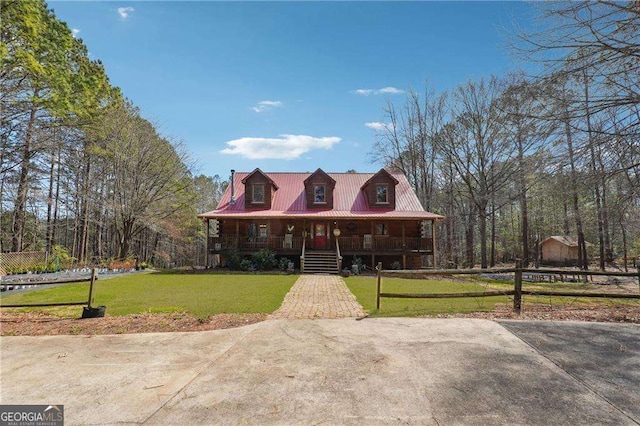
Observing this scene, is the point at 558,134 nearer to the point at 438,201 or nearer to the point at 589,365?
the point at 589,365

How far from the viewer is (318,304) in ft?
29.3

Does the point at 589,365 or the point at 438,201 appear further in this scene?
the point at 438,201

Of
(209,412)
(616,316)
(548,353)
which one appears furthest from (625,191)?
(209,412)

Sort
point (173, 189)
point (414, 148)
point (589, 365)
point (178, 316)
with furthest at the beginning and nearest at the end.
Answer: point (414, 148) < point (173, 189) < point (178, 316) < point (589, 365)

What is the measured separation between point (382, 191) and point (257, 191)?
29.6 ft

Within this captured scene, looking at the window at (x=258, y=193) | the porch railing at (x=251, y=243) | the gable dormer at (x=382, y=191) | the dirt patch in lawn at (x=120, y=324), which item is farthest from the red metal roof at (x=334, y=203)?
the dirt patch in lawn at (x=120, y=324)

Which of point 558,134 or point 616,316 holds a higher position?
point 558,134

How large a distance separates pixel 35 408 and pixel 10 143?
59.7 feet

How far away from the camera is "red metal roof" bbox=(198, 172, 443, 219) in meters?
20.8

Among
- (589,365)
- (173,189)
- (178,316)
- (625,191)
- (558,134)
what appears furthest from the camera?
(173,189)

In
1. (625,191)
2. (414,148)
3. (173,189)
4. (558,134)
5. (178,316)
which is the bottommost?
(178,316)

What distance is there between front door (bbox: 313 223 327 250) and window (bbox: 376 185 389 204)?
432cm

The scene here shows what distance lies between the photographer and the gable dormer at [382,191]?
22234 millimetres

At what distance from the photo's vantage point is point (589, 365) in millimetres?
4293
